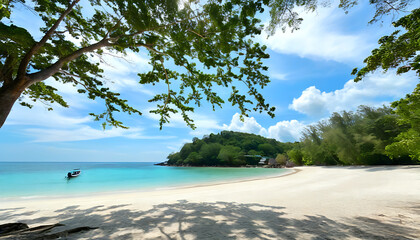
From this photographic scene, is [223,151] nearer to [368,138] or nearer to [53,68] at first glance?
[368,138]

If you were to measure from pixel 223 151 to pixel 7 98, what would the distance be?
71.2m

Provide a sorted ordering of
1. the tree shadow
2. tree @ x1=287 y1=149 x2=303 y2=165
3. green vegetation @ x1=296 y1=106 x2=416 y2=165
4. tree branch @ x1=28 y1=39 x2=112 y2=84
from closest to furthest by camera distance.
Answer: the tree shadow, tree branch @ x1=28 y1=39 x2=112 y2=84, green vegetation @ x1=296 y1=106 x2=416 y2=165, tree @ x1=287 y1=149 x2=303 y2=165

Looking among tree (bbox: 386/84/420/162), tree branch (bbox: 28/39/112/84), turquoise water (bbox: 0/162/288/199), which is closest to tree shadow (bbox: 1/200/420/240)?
tree branch (bbox: 28/39/112/84)

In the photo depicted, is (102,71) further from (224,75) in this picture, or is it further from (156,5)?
(224,75)

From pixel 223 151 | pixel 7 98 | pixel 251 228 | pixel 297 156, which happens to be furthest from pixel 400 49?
pixel 223 151

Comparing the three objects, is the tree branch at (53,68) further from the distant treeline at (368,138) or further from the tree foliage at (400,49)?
the distant treeline at (368,138)

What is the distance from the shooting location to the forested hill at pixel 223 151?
7206 cm

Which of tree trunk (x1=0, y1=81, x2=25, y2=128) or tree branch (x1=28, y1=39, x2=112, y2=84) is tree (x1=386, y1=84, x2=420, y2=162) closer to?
tree branch (x1=28, y1=39, x2=112, y2=84)

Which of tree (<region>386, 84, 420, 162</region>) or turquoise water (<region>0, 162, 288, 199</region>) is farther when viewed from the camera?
turquoise water (<region>0, 162, 288, 199</region>)

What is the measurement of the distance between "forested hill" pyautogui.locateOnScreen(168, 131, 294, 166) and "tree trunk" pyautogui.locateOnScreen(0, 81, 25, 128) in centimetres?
6998

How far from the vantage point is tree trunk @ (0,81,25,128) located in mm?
3867

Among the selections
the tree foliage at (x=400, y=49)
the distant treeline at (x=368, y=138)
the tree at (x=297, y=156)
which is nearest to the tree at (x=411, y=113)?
the distant treeline at (x=368, y=138)

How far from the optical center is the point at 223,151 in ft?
239

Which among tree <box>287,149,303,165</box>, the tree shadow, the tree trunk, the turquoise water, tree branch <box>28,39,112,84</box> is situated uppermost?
tree branch <box>28,39,112,84</box>
